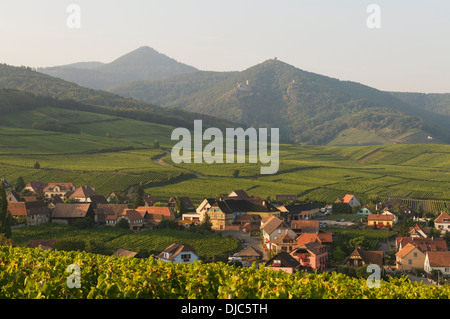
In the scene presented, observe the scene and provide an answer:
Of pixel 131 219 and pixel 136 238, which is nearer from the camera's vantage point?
pixel 136 238

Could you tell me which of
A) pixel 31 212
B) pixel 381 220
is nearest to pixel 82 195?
pixel 31 212

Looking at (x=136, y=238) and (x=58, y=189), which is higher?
(x=58, y=189)

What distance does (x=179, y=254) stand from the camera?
50.8 m

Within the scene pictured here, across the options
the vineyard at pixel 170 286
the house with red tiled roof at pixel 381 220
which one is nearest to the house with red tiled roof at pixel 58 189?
the house with red tiled roof at pixel 381 220

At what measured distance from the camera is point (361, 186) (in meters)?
114

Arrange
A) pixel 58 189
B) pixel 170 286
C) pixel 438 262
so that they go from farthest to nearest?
pixel 58 189
pixel 438 262
pixel 170 286

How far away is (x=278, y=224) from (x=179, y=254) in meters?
17.6

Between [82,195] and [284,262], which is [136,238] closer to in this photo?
[284,262]

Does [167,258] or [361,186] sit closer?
[167,258]

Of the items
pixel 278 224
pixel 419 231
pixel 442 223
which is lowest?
pixel 442 223
